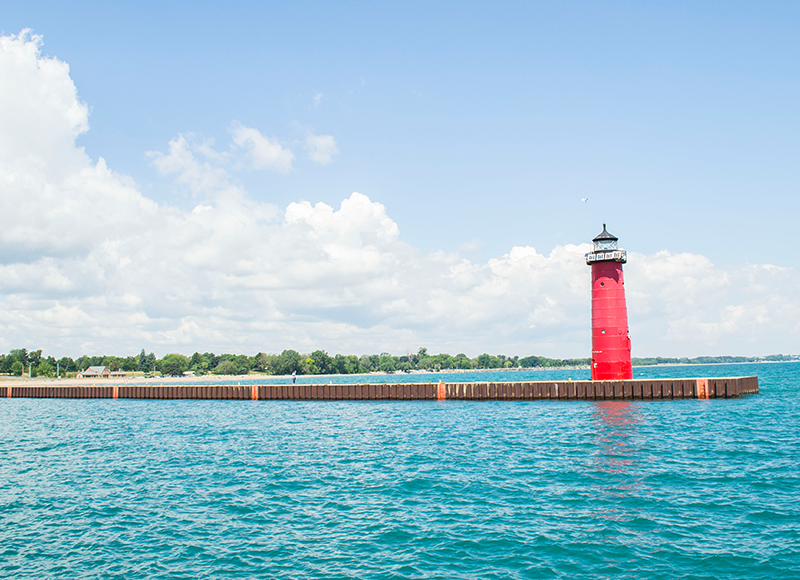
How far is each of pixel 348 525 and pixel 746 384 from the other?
187 ft

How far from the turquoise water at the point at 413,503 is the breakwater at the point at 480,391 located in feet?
46.1

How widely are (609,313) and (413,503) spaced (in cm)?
3566

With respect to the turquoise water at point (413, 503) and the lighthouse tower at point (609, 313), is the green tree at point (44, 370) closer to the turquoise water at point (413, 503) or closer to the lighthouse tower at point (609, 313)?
the turquoise water at point (413, 503)

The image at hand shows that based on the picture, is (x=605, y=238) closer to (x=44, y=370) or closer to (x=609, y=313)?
(x=609, y=313)

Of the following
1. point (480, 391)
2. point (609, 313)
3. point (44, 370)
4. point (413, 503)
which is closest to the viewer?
point (413, 503)

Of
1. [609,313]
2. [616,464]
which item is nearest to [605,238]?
[609,313]

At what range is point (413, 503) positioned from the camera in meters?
18.3

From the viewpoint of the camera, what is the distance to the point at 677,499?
714 inches

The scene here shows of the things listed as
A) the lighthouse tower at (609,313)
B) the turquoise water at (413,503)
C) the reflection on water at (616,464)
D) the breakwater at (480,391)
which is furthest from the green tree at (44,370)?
the reflection on water at (616,464)

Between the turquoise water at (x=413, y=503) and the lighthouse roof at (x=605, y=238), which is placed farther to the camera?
the lighthouse roof at (x=605, y=238)

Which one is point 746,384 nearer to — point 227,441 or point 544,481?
point 544,481

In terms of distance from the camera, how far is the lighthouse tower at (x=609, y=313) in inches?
1925

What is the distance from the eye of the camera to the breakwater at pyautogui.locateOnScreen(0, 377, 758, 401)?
50.4 meters

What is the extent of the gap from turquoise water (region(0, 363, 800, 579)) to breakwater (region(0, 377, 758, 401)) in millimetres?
14064
